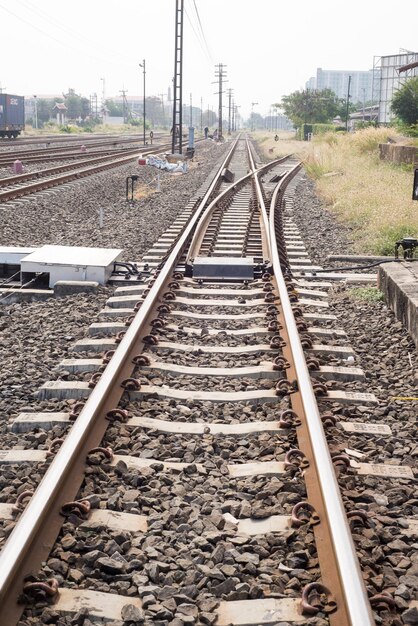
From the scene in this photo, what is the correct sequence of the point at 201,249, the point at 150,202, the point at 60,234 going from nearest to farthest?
the point at 201,249 < the point at 60,234 < the point at 150,202

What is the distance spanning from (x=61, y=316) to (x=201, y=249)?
148 inches

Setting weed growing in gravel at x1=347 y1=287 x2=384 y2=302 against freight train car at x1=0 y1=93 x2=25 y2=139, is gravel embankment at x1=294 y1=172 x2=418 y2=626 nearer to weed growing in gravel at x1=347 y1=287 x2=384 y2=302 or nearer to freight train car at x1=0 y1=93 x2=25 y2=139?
weed growing in gravel at x1=347 y1=287 x2=384 y2=302

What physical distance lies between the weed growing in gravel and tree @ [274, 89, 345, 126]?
8762cm

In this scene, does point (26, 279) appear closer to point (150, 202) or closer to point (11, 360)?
point (11, 360)

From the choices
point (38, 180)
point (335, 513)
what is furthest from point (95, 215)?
point (335, 513)

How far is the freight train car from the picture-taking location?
54688 millimetres

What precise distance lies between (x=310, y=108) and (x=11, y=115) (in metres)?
47.1

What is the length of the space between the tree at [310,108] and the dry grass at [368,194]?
205 feet

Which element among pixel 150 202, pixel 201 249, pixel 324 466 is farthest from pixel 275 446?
pixel 150 202

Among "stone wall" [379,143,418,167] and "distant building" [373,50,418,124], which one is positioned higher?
"distant building" [373,50,418,124]

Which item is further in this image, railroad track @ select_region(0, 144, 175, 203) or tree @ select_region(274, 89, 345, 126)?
tree @ select_region(274, 89, 345, 126)

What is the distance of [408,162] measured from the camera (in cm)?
2303

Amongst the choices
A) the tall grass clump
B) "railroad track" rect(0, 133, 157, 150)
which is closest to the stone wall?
the tall grass clump

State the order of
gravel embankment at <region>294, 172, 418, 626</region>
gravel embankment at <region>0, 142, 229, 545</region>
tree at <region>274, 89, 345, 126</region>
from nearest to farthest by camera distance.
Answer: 1. gravel embankment at <region>294, 172, 418, 626</region>
2. gravel embankment at <region>0, 142, 229, 545</region>
3. tree at <region>274, 89, 345, 126</region>
